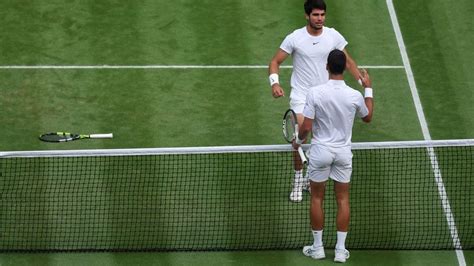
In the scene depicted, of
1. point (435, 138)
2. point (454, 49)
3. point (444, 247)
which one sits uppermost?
point (454, 49)

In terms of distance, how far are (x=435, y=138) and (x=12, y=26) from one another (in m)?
7.65

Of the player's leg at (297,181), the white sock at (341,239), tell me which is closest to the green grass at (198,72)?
the player's leg at (297,181)

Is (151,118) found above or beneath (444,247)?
above

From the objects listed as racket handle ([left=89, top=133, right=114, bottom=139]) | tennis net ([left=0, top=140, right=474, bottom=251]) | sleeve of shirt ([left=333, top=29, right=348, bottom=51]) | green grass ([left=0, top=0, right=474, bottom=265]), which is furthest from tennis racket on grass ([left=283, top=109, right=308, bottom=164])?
racket handle ([left=89, top=133, right=114, bottom=139])

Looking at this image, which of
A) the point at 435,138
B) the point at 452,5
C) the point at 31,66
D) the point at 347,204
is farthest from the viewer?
the point at 452,5

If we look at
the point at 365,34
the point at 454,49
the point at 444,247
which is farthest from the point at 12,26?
the point at 444,247

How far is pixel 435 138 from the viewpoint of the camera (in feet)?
69.8

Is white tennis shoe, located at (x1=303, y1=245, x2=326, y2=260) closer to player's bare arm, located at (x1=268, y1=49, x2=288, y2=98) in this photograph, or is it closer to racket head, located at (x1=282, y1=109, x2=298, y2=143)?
racket head, located at (x1=282, y1=109, x2=298, y2=143)

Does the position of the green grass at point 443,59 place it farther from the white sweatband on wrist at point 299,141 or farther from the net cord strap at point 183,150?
the white sweatband on wrist at point 299,141

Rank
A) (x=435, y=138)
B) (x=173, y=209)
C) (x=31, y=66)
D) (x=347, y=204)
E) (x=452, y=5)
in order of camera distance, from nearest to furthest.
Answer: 1. (x=347, y=204)
2. (x=173, y=209)
3. (x=435, y=138)
4. (x=31, y=66)
5. (x=452, y=5)

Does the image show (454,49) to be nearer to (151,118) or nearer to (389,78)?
(389,78)

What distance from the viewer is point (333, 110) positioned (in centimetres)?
1742

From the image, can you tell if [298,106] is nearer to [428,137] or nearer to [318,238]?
[318,238]

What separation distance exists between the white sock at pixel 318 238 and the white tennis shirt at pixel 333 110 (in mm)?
1176
